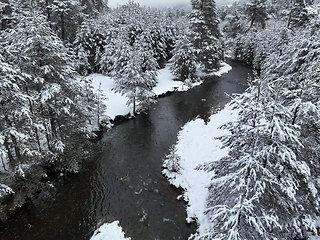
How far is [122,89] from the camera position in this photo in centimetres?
2227

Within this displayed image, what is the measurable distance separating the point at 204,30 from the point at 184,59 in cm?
794

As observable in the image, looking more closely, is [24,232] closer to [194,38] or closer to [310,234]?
[310,234]

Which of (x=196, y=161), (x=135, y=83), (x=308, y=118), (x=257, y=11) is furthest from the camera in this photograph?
(x=257, y=11)

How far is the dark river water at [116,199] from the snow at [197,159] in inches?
23.7

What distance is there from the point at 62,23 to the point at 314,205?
118ft

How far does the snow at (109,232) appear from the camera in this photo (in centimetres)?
981

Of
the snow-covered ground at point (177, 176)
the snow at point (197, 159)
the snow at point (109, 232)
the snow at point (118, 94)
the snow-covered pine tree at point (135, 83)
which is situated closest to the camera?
the snow at point (109, 232)

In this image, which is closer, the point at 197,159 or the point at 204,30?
the point at 197,159

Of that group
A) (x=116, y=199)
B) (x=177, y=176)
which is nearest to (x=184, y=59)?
(x=177, y=176)

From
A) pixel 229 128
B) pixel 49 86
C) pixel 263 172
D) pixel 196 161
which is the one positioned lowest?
pixel 196 161

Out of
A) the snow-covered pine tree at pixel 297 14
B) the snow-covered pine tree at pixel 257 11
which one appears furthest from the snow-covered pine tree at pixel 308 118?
the snow-covered pine tree at pixel 257 11

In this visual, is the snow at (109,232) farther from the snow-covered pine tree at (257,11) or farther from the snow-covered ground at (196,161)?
the snow-covered pine tree at (257,11)

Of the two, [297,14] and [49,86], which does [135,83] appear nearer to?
[49,86]

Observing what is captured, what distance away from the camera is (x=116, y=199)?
12.3 meters
